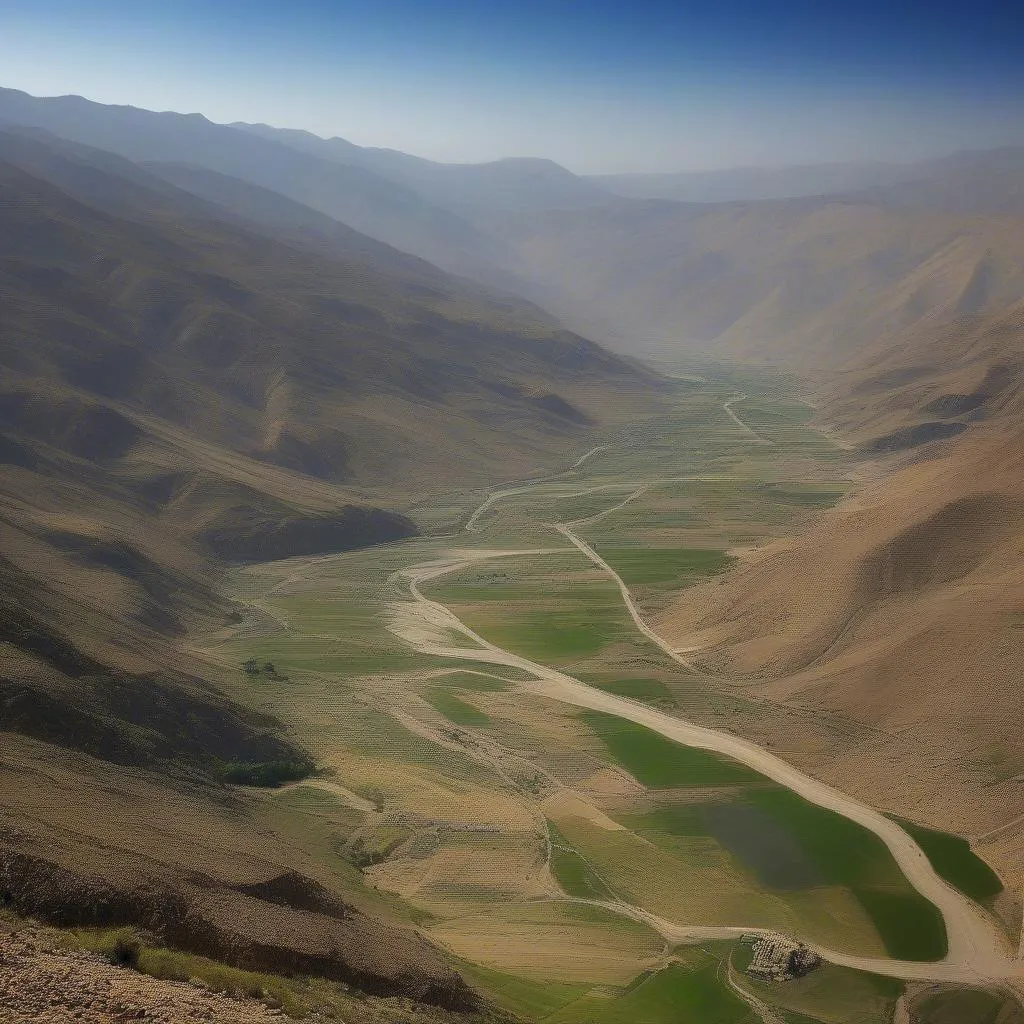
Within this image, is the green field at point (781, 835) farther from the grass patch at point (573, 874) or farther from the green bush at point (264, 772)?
the green bush at point (264, 772)

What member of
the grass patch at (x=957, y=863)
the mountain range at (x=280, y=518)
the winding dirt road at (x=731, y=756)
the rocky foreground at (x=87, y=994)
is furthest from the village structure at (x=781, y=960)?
the rocky foreground at (x=87, y=994)

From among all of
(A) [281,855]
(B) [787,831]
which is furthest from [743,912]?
(A) [281,855]

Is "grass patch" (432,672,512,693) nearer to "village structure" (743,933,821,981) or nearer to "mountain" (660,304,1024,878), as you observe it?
"mountain" (660,304,1024,878)

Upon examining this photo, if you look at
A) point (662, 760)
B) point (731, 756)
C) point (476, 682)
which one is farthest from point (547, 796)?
point (476, 682)

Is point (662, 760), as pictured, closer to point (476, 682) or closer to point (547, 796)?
point (547, 796)

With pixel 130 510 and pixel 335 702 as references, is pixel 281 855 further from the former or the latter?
pixel 130 510
